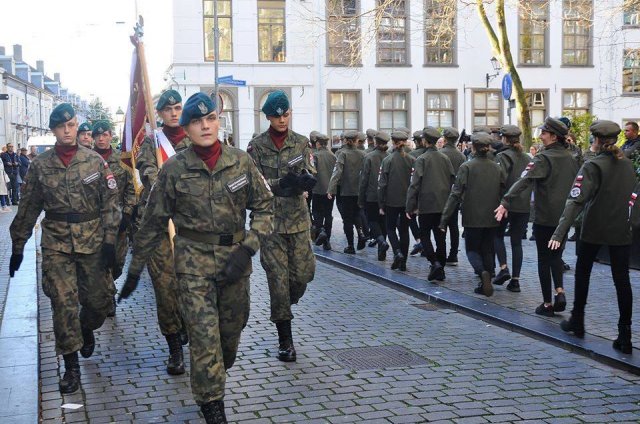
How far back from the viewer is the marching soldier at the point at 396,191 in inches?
464

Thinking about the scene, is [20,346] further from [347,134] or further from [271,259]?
[347,134]

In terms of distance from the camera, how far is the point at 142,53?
7262 mm

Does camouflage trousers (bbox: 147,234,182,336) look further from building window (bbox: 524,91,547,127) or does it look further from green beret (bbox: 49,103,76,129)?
building window (bbox: 524,91,547,127)

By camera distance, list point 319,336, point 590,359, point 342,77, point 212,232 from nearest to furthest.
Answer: point 212,232 → point 590,359 → point 319,336 → point 342,77

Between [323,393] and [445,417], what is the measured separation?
3.20ft

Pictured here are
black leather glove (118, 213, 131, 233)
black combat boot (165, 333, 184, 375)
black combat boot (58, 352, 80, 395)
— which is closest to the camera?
black combat boot (58, 352, 80, 395)

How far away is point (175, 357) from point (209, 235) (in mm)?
1791

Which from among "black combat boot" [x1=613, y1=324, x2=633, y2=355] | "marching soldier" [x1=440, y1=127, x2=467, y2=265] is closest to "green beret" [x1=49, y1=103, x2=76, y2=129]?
"black combat boot" [x1=613, y1=324, x2=633, y2=355]

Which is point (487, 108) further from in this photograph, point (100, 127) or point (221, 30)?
point (100, 127)

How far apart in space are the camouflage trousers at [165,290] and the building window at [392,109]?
30428 mm

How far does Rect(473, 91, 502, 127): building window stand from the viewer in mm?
36969

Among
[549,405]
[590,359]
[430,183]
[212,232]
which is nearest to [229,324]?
[212,232]

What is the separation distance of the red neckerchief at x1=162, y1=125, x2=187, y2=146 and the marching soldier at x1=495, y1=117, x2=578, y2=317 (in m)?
3.36

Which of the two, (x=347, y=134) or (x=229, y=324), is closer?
(x=229, y=324)
